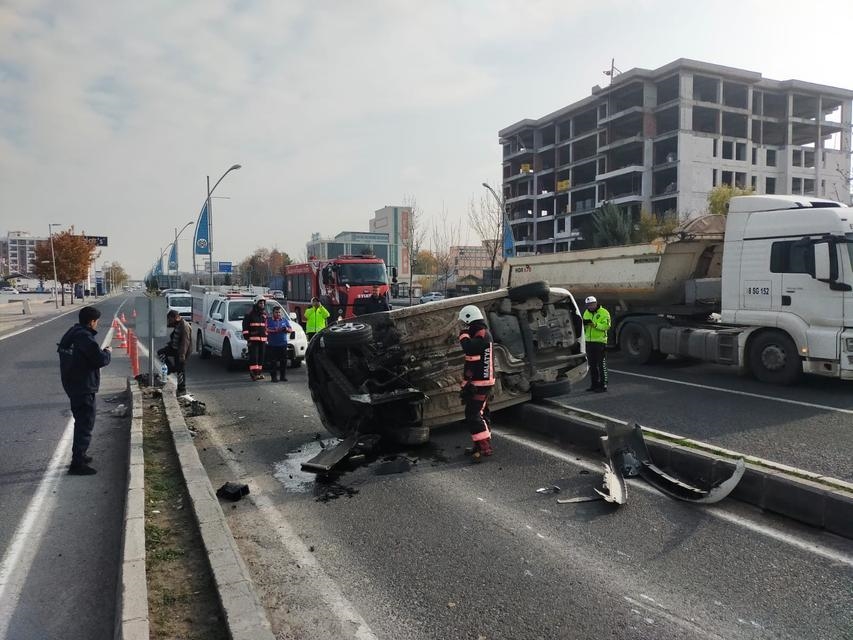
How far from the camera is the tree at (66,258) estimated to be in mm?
66062

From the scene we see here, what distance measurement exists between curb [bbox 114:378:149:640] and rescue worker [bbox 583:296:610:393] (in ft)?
23.6

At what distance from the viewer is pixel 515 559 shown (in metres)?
4.30

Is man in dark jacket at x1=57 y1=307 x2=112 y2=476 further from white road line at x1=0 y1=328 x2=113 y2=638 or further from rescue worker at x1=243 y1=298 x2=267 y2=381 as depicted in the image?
rescue worker at x1=243 y1=298 x2=267 y2=381

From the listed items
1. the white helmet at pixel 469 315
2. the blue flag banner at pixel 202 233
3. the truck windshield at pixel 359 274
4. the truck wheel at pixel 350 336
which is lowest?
the truck wheel at pixel 350 336

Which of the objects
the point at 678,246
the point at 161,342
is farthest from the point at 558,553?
the point at 161,342

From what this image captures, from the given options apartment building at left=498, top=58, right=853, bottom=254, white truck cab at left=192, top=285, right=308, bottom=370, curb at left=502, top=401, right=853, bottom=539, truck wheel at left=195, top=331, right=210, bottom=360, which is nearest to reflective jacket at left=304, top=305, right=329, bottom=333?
white truck cab at left=192, top=285, right=308, bottom=370

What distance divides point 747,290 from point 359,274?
15.0 meters

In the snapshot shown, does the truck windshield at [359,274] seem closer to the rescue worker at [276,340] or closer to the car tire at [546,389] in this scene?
the rescue worker at [276,340]

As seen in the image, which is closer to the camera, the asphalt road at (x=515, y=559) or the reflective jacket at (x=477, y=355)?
the asphalt road at (x=515, y=559)

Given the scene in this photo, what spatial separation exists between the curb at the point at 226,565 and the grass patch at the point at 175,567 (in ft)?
0.29

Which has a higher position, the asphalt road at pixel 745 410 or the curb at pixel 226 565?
the curb at pixel 226 565

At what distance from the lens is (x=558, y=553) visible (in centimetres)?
440

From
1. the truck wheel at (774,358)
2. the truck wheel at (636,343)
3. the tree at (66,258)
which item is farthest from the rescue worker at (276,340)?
the tree at (66,258)

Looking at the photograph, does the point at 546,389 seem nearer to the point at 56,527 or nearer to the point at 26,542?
the point at 56,527
